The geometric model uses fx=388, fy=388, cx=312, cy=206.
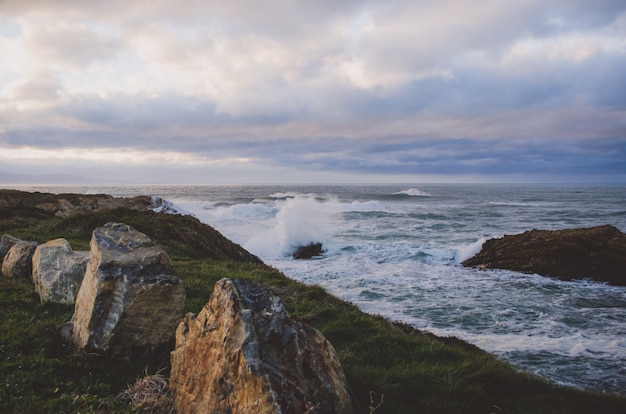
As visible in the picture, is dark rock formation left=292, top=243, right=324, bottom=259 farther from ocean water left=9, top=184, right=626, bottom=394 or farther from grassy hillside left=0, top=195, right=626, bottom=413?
grassy hillside left=0, top=195, right=626, bottom=413

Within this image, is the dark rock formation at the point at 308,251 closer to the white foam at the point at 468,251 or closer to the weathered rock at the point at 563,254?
the white foam at the point at 468,251

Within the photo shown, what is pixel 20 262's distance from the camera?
862cm

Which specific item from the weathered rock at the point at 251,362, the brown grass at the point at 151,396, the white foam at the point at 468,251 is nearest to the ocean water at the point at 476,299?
the white foam at the point at 468,251

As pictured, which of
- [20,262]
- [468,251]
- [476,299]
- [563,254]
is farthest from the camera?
[468,251]

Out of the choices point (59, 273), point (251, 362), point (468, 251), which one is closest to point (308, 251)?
point (468, 251)

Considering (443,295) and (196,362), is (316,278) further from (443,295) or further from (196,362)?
(196,362)

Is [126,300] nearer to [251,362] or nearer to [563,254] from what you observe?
[251,362]

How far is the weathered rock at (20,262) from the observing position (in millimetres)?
8562

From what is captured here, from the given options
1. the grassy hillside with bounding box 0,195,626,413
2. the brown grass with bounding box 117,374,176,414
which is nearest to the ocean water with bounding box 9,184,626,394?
the grassy hillside with bounding box 0,195,626,413

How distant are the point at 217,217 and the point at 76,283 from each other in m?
43.5

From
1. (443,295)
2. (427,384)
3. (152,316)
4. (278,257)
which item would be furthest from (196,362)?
(278,257)

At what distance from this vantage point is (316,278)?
59.4 ft

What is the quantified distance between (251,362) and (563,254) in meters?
21.8

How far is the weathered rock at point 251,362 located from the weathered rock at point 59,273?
369cm
